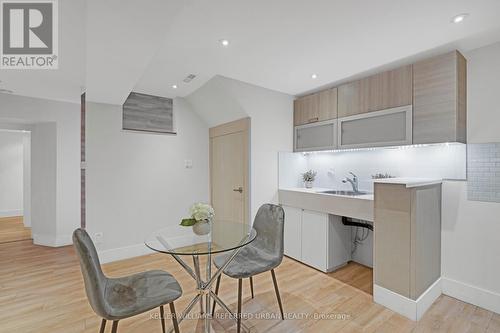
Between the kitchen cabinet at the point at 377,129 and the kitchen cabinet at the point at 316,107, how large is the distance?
23cm

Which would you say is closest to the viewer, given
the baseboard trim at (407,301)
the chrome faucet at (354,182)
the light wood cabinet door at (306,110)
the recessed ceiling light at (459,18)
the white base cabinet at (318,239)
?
the recessed ceiling light at (459,18)

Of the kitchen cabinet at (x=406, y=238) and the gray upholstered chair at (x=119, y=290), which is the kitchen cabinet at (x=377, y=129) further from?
the gray upholstered chair at (x=119, y=290)

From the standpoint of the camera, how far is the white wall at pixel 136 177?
10.9 feet

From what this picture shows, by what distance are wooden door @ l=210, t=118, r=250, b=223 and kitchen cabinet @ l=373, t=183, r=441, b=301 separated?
5.78 feet

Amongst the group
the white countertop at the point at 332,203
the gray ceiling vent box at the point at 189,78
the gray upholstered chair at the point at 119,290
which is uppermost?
the gray ceiling vent box at the point at 189,78

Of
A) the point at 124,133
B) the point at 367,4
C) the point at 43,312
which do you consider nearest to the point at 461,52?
the point at 367,4

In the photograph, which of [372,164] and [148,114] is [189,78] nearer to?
[148,114]

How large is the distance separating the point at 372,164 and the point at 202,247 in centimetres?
247

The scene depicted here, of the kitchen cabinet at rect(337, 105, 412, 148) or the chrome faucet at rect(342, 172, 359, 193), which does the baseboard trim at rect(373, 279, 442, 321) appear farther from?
the kitchen cabinet at rect(337, 105, 412, 148)

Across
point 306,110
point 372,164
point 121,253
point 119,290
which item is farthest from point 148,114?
point 372,164

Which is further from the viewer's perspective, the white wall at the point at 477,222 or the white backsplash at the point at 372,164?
the white backsplash at the point at 372,164

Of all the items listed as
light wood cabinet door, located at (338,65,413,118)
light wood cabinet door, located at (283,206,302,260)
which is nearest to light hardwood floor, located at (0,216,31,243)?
light wood cabinet door, located at (283,206,302,260)

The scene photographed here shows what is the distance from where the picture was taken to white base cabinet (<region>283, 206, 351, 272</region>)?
294 centimetres

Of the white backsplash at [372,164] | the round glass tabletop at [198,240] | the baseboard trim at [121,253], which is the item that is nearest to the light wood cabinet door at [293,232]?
the white backsplash at [372,164]
